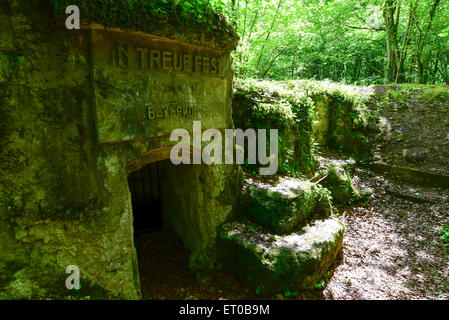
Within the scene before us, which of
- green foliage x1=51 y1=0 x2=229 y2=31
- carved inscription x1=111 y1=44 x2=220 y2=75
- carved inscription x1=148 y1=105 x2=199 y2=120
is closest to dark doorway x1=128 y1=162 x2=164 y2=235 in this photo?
carved inscription x1=148 y1=105 x2=199 y2=120

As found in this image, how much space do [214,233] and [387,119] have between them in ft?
31.7

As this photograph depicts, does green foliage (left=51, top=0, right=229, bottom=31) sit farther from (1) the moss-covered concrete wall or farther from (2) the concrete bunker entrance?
(2) the concrete bunker entrance

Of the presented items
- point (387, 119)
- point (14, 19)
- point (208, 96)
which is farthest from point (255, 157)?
point (387, 119)

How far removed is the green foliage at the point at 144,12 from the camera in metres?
2.58

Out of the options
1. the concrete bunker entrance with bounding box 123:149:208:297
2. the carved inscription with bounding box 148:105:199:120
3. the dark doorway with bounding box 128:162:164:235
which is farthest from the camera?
the dark doorway with bounding box 128:162:164:235

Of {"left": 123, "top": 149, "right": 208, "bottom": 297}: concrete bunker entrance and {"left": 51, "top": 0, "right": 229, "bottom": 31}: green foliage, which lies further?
{"left": 123, "top": 149, "right": 208, "bottom": 297}: concrete bunker entrance

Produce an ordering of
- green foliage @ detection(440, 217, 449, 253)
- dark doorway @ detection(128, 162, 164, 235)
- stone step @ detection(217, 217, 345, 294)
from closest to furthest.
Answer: stone step @ detection(217, 217, 345, 294), green foliage @ detection(440, 217, 449, 253), dark doorway @ detection(128, 162, 164, 235)

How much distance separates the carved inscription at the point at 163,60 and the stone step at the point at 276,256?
9.16 ft

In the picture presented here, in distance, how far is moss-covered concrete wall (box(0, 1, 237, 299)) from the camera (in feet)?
8.14

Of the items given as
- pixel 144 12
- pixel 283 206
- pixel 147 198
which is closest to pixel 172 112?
pixel 144 12

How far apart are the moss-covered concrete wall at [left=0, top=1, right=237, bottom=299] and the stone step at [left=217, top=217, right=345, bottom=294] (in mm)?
1660

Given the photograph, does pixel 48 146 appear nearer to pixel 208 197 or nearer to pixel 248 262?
pixel 208 197

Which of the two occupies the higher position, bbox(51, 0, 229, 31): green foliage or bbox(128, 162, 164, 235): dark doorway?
bbox(51, 0, 229, 31): green foliage

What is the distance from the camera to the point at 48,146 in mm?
2658
